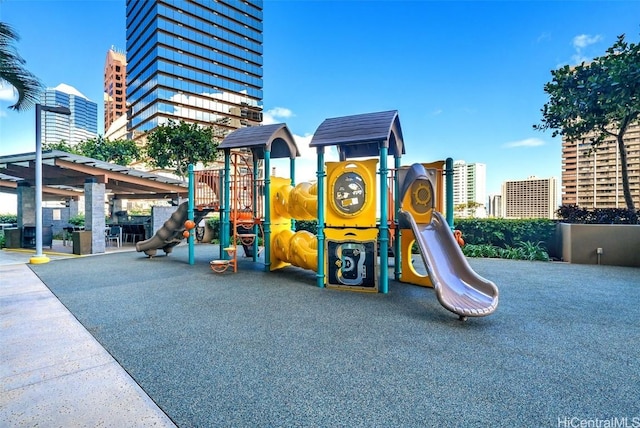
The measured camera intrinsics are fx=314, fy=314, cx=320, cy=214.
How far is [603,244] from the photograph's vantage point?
866 cm

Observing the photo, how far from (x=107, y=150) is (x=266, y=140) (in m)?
29.8

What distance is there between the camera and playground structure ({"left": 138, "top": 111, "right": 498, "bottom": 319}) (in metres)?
5.32

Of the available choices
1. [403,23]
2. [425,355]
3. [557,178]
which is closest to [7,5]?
[425,355]

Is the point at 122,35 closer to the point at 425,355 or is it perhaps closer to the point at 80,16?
the point at 80,16

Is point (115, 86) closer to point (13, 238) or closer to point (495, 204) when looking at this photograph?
point (13, 238)

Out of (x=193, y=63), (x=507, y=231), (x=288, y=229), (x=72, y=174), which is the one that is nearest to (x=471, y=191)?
(x=507, y=231)

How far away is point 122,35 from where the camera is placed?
270 feet

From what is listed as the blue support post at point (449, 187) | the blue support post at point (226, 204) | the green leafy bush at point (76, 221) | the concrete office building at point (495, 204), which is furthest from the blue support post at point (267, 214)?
the green leafy bush at point (76, 221)

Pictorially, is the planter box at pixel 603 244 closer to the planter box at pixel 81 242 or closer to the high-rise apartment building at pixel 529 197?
the high-rise apartment building at pixel 529 197

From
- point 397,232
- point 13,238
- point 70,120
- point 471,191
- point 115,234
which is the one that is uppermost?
point 70,120

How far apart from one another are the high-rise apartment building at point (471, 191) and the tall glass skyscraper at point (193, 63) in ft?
180

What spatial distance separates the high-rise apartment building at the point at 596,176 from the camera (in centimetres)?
1215

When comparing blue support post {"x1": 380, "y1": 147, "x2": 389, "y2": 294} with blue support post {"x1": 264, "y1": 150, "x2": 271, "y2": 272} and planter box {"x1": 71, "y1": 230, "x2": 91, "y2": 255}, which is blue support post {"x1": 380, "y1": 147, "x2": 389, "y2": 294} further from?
planter box {"x1": 71, "y1": 230, "x2": 91, "y2": 255}

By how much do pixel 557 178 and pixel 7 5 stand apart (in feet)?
63.5
